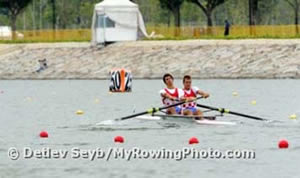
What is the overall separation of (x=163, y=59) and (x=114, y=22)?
8140 mm

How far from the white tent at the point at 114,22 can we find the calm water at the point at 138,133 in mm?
25956

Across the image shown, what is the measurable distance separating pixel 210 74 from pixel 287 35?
447 inches

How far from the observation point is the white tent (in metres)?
84.0

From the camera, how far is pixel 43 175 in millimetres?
26156

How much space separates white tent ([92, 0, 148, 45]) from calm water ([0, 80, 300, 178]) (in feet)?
85.2

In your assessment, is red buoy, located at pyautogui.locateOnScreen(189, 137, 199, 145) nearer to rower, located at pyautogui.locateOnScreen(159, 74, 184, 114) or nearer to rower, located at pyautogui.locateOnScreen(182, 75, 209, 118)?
rower, located at pyautogui.locateOnScreen(182, 75, 209, 118)

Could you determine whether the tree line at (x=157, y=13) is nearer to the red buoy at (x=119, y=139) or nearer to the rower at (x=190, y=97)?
the rower at (x=190, y=97)

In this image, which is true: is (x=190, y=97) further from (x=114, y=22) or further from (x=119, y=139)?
(x=114, y=22)

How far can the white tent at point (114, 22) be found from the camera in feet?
276

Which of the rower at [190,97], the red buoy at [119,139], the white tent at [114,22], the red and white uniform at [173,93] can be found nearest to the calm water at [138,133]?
the red buoy at [119,139]

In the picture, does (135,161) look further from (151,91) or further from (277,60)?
(277,60)

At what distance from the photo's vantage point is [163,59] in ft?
255

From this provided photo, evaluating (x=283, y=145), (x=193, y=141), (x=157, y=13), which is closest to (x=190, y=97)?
(x=193, y=141)

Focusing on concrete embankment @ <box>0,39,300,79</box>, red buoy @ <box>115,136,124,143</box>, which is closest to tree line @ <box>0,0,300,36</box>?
concrete embankment @ <box>0,39,300,79</box>
